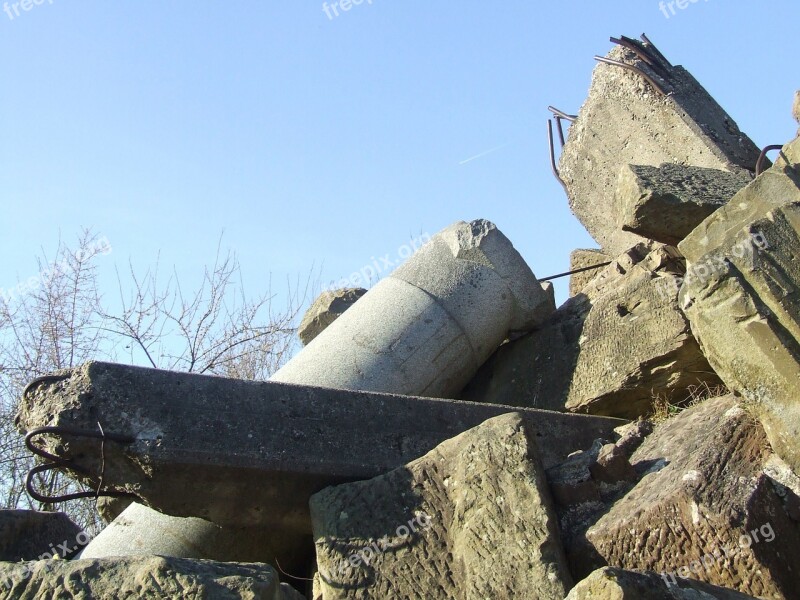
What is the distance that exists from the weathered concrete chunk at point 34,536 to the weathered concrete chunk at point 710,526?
89.7 inches

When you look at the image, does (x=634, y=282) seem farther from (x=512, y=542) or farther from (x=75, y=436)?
(x=75, y=436)

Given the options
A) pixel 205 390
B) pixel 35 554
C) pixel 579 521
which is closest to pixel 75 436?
pixel 205 390

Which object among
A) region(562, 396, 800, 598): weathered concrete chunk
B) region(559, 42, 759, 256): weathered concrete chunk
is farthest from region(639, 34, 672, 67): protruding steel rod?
region(562, 396, 800, 598): weathered concrete chunk

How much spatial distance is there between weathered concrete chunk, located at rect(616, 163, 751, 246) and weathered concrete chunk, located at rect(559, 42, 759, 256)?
632 mm

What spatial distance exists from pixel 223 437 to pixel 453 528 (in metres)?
0.87

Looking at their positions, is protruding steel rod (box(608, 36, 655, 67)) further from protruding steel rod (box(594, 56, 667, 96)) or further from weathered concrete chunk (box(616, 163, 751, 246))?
weathered concrete chunk (box(616, 163, 751, 246))

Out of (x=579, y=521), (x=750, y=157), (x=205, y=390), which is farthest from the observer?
(x=750, y=157)

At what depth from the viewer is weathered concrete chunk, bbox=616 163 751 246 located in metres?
4.21

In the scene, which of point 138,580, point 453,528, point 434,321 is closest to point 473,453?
point 453,528

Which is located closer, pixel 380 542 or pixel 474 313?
pixel 380 542

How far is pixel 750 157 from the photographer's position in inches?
205

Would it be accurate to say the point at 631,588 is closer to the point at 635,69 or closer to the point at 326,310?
the point at 326,310

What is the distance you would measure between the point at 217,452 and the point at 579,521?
1255mm

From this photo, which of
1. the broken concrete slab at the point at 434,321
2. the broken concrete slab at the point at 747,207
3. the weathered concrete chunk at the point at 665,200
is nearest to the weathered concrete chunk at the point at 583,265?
the broken concrete slab at the point at 434,321
